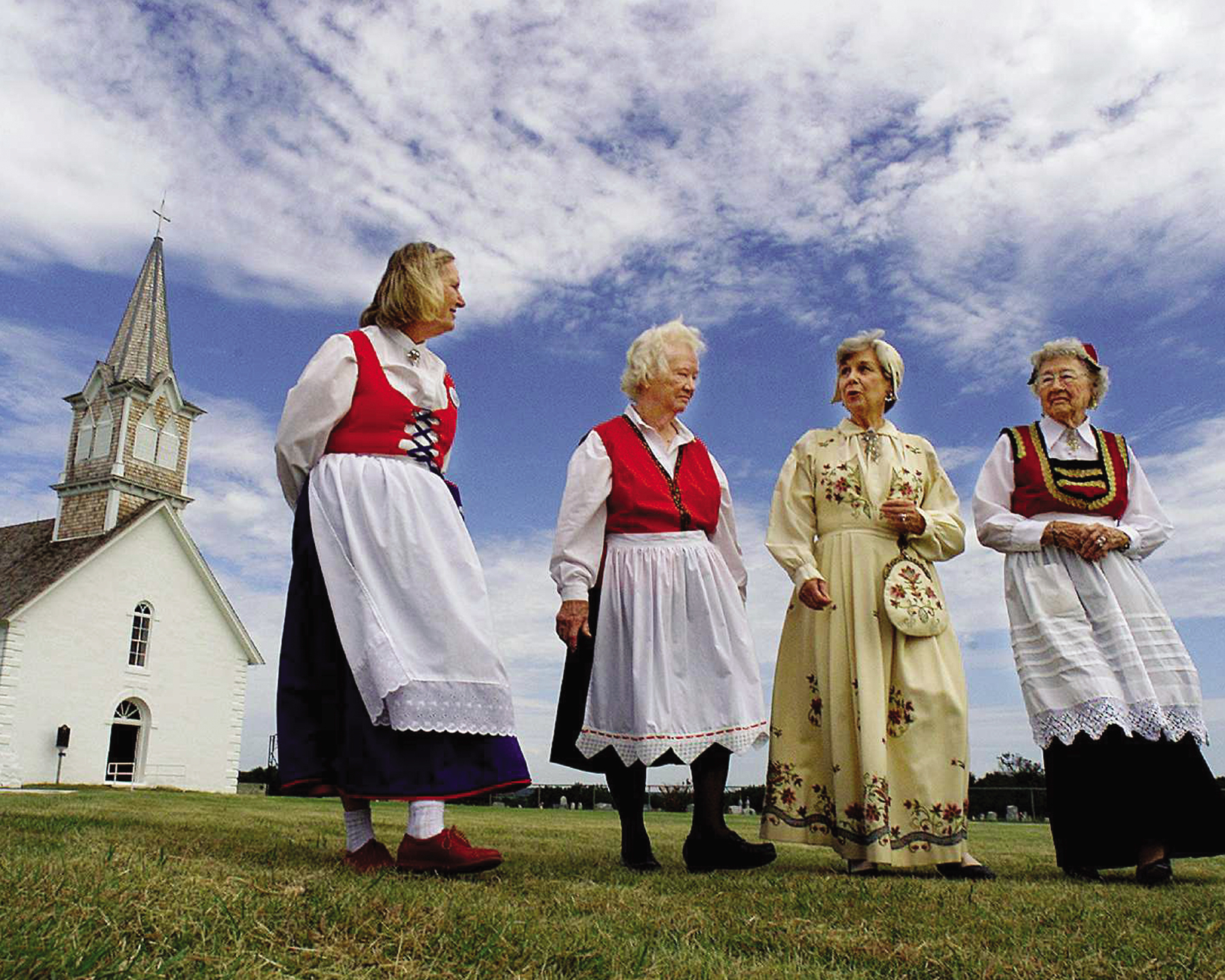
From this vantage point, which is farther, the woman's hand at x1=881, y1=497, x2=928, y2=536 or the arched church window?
the arched church window

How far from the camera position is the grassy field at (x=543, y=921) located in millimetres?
1820

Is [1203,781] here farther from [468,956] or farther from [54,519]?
[54,519]

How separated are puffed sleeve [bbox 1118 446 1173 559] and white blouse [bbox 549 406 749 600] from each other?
172cm

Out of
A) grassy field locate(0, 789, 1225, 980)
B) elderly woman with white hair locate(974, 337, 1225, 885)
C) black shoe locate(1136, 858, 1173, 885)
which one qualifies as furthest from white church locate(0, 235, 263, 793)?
black shoe locate(1136, 858, 1173, 885)

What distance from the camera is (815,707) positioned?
4.45m

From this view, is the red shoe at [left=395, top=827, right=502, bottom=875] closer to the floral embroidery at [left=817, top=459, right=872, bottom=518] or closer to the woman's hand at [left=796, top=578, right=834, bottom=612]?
the woman's hand at [left=796, top=578, right=834, bottom=612]

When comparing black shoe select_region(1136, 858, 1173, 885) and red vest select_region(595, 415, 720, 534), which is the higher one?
red vest select_region(595, 415, 720, 534)

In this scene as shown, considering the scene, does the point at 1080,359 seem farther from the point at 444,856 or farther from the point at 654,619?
the point at 444,856

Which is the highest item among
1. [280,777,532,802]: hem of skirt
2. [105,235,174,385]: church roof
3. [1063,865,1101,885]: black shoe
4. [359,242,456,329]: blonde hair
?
[105,235,174,385]: church roof

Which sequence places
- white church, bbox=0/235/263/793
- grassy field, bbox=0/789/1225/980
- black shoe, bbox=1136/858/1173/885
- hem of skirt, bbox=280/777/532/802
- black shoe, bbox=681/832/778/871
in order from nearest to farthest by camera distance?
grassy field, bbox=0/789/1225/980, hem of skirt, bbox=280/777/532/802, black shoe, bbox=681/832/778/871, black shoe, bbox=1136/858/1173/885, white church, bbox=0/235/263/793

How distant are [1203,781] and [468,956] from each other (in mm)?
3541

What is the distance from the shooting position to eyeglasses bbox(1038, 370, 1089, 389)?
15.9ft

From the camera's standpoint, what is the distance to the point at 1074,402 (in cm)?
486

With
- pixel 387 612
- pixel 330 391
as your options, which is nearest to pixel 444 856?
pixel 387 612
